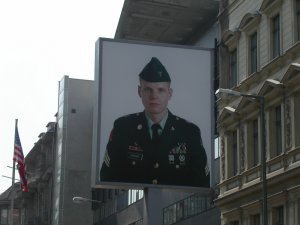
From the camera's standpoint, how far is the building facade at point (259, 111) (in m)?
32.4

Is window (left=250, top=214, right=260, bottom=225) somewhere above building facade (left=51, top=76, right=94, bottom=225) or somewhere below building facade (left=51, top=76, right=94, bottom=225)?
below


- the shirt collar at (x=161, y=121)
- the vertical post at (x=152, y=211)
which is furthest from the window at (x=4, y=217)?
the vertical post at (x=152, y=211)

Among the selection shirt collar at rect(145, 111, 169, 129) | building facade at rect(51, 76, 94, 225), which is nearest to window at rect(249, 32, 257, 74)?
shirt collar at rect(145, 111, 169, 129)

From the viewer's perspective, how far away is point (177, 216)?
5350cm

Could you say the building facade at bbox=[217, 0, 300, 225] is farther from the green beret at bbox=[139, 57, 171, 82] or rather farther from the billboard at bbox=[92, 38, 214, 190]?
the green beret at bbox=[139, 57, 171, 82]

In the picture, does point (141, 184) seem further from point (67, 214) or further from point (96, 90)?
point (67, 214)

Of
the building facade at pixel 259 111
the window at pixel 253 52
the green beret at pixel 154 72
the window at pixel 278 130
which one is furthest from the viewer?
the window at pixel 253 52

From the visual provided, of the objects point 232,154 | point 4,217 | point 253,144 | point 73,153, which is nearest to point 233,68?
point 232,154

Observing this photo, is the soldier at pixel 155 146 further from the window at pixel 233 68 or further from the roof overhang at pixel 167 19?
the roof overhang at pixel 167 19

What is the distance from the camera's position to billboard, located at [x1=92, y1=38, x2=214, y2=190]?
34.3 meters

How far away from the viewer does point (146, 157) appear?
113 ft

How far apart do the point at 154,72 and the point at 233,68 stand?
6279 millimetres

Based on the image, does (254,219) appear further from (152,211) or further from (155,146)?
(155,146)

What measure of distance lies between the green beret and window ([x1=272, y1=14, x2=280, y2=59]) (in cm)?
468
